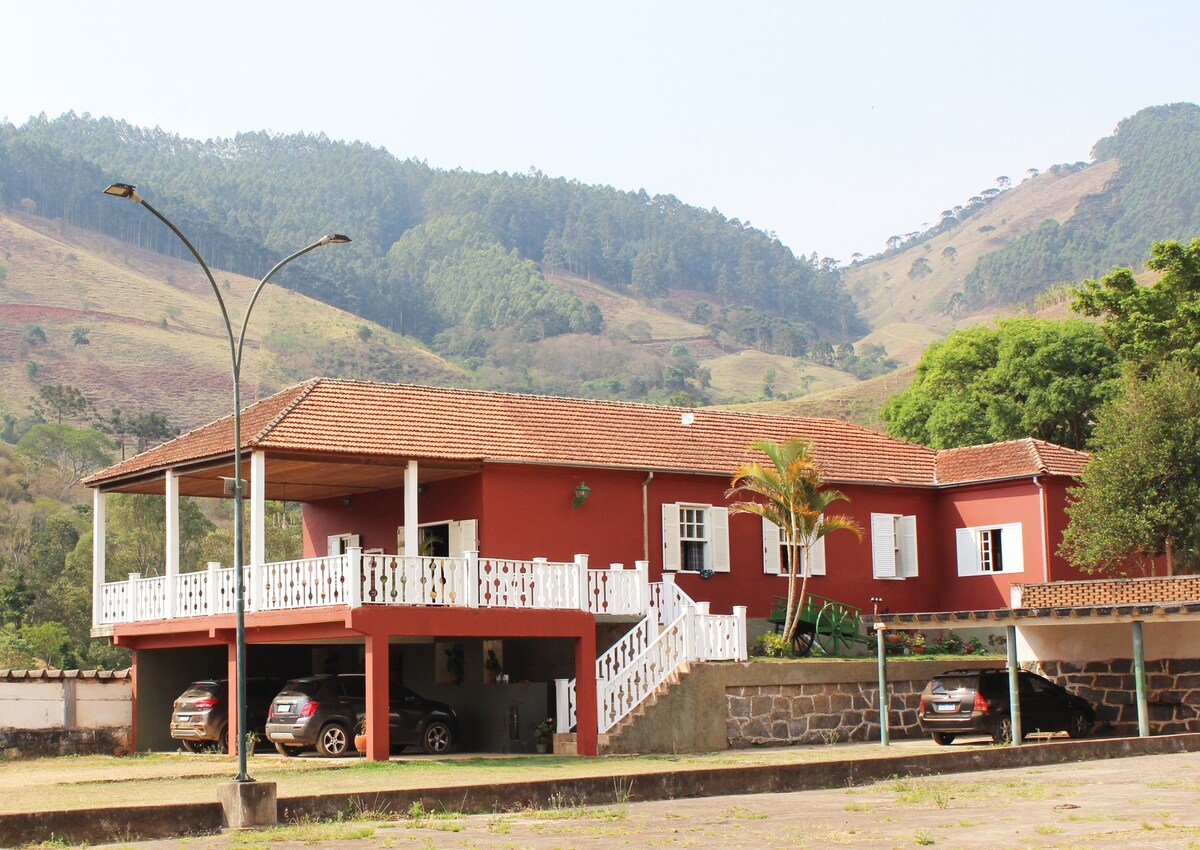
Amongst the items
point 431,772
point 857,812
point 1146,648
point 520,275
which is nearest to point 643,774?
Result: point 857,812

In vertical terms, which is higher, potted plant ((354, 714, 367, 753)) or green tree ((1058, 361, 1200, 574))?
green tree ((1058, 361, 1200, 574))

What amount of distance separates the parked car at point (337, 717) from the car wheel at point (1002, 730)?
8220 mm

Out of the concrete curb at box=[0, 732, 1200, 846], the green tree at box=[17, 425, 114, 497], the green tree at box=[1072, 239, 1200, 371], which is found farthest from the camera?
the green tree at box=[17, 425, 114, 497]

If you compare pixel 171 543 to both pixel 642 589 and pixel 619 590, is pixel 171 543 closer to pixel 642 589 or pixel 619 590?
pixel 619 590

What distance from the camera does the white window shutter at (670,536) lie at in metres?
27.8

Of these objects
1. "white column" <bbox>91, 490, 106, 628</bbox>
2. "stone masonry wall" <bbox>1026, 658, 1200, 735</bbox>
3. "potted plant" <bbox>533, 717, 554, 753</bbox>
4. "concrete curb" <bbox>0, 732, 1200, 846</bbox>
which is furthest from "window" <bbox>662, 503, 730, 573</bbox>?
"white column" <bbox>91, 490, 106, 628</bbox>

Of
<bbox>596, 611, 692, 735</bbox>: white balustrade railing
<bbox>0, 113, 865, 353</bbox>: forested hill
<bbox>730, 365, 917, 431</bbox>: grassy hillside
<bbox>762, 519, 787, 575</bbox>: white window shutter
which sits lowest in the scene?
<bbox>596, 611, 692, 735</bbox>: white balustrade railing

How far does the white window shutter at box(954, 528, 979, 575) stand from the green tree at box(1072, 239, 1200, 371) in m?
8.32

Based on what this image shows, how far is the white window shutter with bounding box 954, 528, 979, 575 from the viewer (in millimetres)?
30734

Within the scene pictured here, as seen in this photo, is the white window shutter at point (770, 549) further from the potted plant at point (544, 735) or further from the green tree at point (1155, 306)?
the green tree at point (1155, 306)

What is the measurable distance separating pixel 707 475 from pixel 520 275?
477ft

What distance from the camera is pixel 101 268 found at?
141875 millimetres

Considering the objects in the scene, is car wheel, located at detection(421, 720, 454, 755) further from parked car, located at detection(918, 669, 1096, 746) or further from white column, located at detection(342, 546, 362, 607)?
parked car, located at detection(918, 669, 1096, 746)

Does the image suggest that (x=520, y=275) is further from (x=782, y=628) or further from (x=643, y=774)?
(x=643, y=774)
